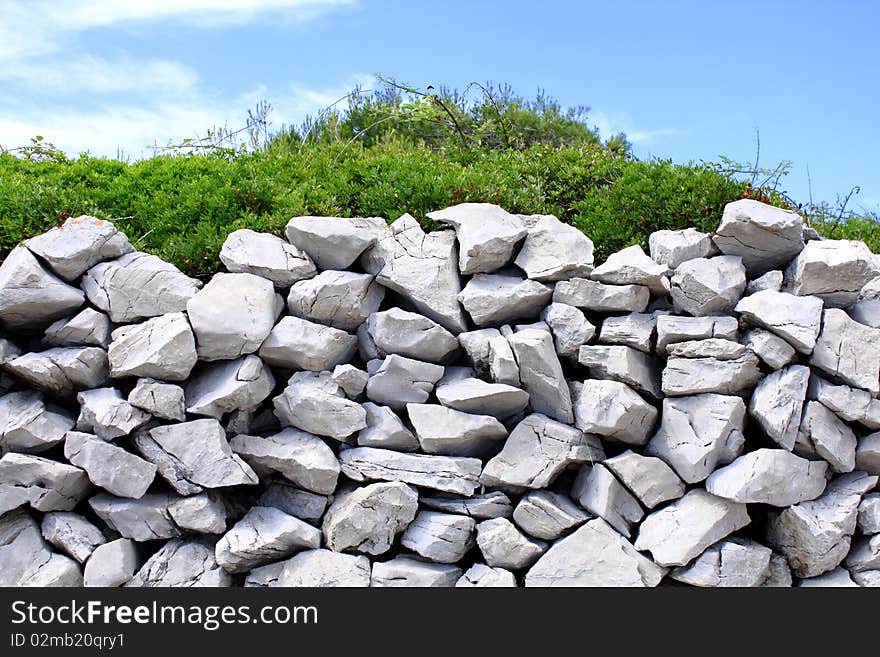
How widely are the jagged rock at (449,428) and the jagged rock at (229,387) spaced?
982 millimetres

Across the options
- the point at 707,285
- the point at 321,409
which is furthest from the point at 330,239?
the point at 707,285

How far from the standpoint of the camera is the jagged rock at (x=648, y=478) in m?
5.14

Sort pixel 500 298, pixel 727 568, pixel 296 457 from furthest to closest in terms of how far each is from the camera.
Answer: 1. pixel 500 298
2. pixel 296 457
3. pixel 727 568

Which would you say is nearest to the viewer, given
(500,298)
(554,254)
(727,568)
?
(727,568)

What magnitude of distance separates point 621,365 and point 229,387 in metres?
2.51

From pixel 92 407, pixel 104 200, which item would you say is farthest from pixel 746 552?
pixel 104 200

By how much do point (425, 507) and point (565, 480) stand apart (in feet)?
3.19

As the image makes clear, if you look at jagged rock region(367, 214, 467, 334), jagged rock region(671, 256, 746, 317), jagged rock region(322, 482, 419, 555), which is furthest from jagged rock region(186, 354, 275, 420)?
jagged rock region(671, 256, 746, 317)

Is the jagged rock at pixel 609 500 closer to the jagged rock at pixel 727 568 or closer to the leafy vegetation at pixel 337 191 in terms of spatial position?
the jagged rock at pixel 727 568

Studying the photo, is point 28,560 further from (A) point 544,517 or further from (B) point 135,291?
(A) point 544,517

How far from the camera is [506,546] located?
501cm

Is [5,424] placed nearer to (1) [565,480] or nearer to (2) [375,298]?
(2) [375,298]

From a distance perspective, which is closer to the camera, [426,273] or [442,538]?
[442,538]

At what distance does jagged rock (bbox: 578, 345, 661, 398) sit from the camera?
17.4 feet
